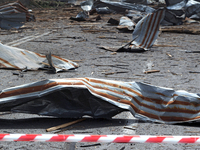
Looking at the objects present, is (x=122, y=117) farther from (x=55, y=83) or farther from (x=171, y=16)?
(x=171, y=16)

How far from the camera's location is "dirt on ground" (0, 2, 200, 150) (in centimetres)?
372

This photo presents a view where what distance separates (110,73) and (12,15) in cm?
961

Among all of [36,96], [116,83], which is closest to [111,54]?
[116,83]

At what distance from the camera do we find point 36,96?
3857 millimetres

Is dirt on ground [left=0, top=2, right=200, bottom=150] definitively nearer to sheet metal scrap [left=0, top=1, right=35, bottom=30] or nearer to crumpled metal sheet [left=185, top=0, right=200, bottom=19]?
sheet metal scrap [left=0, top=1, right=35, bottom=30]

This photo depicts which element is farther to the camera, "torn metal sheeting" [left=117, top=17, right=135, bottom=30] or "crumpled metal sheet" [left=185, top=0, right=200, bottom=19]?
Answer: "crumpled metal sheet" [left=185, top=0, right=200, bottom=19]

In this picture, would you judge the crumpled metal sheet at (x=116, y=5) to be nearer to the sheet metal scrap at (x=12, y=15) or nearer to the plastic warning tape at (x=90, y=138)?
the sheet metal scrap at (x=12, y=15)

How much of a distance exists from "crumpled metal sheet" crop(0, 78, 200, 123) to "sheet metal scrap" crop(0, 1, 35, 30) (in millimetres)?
11467

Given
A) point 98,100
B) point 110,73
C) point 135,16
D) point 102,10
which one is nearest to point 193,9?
point 135,16

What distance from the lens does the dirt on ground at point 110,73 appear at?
3.72 meters

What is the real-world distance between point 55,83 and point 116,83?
935 millimetres

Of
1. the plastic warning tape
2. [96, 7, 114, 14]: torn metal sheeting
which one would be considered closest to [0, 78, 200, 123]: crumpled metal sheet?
the plastic warning tape

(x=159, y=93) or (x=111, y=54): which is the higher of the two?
(x=159, y=93)

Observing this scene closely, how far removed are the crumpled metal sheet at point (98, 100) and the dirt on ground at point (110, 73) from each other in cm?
16
